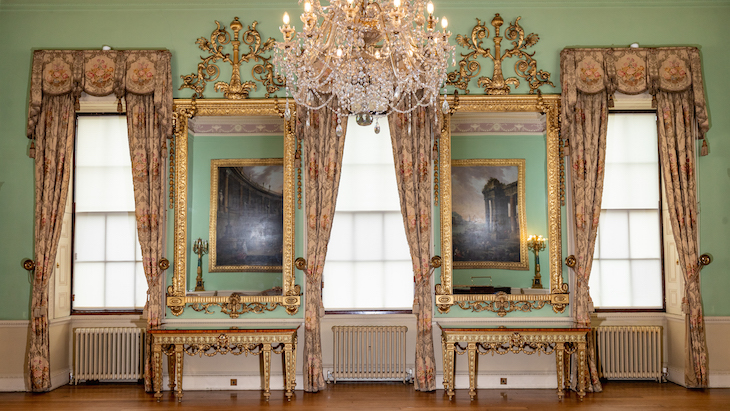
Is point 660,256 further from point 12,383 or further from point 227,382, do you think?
point 12,383

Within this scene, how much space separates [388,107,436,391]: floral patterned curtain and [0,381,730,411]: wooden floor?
1.54 feet

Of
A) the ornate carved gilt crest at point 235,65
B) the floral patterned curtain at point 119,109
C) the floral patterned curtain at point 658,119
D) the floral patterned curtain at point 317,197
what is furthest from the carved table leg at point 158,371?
the floral patterned curtain at point 658,119

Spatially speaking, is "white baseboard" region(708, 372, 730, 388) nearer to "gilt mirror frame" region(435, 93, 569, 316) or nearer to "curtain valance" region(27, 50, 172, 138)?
Answer: "gilt mirror frame" region(435, 93, 569, 316)

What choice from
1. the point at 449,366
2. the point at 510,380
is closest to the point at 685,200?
the point at 510,380

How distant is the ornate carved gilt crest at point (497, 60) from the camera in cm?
605

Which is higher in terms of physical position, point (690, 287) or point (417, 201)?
point (417, 201)

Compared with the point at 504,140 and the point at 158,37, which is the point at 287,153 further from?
the point at 504,140

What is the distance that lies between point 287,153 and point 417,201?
148cm

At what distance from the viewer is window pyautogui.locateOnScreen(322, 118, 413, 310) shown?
20.6 ft

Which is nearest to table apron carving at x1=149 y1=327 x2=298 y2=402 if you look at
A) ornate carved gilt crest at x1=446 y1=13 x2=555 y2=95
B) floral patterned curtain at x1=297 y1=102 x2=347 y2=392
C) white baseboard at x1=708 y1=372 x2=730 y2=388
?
floral patterned curtain at x1=297 y1=102 x2=347 y2=392

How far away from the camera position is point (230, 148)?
6.17 meters

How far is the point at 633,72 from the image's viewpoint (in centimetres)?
593

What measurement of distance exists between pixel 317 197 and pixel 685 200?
12.7 ft

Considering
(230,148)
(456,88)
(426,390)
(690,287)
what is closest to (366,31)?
(456,88)
